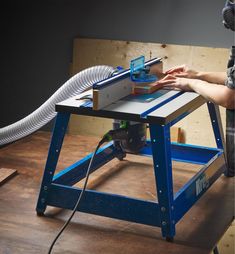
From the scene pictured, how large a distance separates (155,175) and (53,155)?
41cm

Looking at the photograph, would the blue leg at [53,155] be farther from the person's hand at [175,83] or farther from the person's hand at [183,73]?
the person's hand at [183,73]

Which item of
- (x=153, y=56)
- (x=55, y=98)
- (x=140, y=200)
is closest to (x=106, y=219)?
(x=140, y=200)

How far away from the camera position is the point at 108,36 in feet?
12.5

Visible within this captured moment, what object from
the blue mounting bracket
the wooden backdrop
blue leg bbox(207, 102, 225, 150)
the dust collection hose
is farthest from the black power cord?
the wooden backdrop

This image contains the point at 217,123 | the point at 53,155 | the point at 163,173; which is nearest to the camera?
the point at 163,173

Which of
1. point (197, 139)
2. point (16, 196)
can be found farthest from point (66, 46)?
point (16, 196)

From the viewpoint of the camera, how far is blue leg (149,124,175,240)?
2.04 metres

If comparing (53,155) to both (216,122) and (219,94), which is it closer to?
(219,94)

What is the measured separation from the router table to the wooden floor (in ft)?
0.17

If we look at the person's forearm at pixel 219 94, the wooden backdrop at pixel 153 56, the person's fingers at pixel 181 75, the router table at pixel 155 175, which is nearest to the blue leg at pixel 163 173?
the router table at pixel 155 175

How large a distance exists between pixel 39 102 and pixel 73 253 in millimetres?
2249

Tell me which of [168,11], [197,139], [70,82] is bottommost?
[197,139]

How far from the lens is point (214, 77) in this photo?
2586 mm

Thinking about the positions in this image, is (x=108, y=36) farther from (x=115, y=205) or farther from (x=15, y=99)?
(x=115, y=205)
